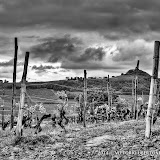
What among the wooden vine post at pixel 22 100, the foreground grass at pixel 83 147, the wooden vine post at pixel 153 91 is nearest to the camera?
the foreground grass at pixel 83 147

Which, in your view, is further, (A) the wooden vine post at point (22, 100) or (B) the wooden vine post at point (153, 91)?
(A) the wooden vine post at point (22, 100)

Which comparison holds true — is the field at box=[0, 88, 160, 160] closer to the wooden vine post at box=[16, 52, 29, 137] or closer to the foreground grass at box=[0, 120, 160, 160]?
the foreground grass at box=[0, 120, 160, 160]

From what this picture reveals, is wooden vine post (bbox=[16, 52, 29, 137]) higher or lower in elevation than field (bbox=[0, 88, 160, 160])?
higher

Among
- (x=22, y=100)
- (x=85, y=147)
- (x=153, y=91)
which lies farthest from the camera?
(x=22, y=100)

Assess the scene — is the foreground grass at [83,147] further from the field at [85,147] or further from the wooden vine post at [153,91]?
the wooden vine post at [153,91]

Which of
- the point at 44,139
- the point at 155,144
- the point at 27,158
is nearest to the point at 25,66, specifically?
the point at 44,139

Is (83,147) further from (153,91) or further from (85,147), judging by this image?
(153,91)

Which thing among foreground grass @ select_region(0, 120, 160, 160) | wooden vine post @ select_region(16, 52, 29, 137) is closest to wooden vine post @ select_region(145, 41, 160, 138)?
foreground grass @ select_region(0, 120, 160, 160)

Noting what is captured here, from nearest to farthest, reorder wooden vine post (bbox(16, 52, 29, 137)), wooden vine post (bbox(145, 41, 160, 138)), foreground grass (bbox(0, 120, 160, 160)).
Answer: foreground grass (bbox(0, 120, 160, 160)), wooden vine post (bbox(145, 41, 160, 138)), wooden vine post (bbox(16, 52, 29, 137))

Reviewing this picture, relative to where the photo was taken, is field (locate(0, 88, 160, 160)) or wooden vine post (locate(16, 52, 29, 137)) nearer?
field (locate(0, 88, 160, 160))

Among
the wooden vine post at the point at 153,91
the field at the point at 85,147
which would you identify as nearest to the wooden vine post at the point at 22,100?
the field at the point at 85,147

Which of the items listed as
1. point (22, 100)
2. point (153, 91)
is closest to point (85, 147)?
point (153, 91)

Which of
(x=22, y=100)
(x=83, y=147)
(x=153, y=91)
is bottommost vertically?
(x=83, y=147)

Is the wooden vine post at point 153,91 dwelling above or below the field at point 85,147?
above
